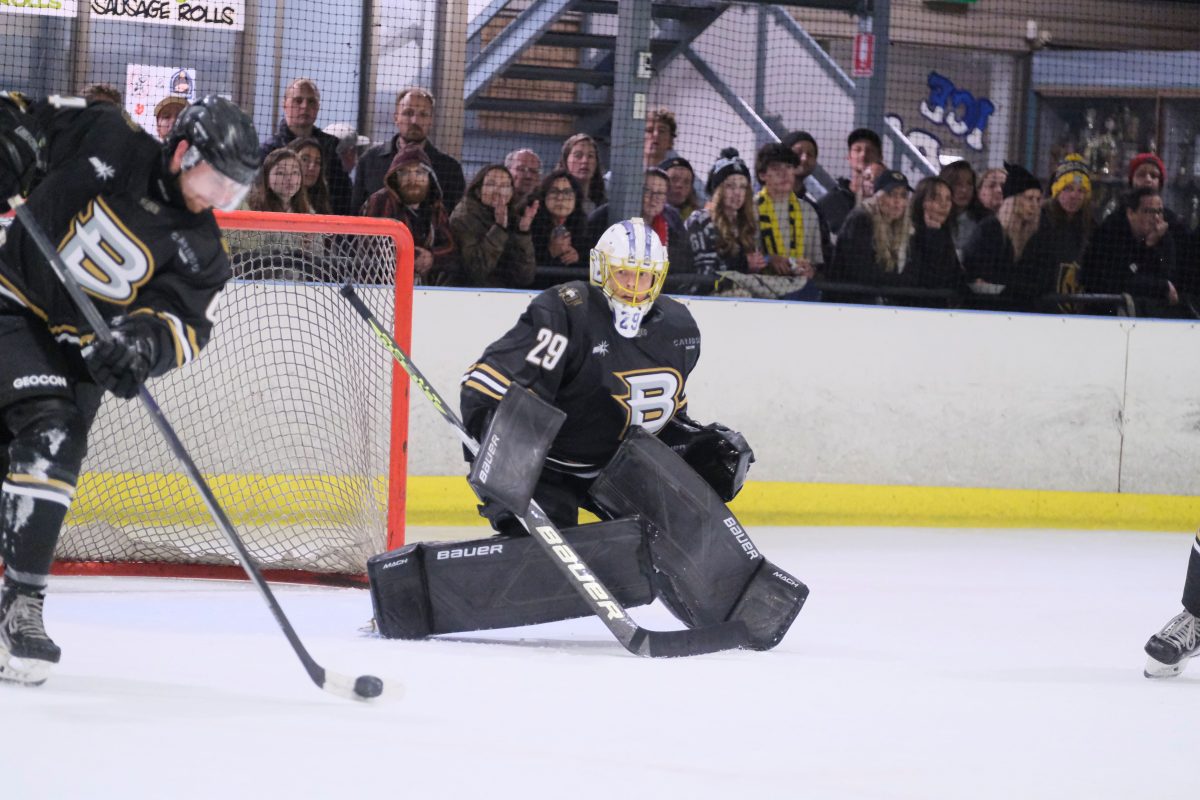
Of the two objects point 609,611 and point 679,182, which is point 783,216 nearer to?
point 679,182

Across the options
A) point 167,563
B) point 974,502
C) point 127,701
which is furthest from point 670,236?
point 127,701

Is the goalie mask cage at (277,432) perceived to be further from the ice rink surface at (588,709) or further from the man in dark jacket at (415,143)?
the man in dark jacket at (415,143)

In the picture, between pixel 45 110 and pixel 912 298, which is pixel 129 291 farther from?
pixel 912 298

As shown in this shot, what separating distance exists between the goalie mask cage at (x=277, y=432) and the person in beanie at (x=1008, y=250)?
2477mm

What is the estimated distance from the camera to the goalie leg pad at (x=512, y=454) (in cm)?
318

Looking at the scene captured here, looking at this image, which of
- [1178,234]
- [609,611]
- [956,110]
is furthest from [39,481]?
[956,110]

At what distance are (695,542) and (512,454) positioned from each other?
1.63 ft

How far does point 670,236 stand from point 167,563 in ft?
7.80

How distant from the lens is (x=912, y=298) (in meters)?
5.80

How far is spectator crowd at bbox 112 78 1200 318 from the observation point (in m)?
5.34

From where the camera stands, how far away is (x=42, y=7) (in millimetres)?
5449

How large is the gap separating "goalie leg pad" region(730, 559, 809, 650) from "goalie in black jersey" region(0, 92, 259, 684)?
4.31ft


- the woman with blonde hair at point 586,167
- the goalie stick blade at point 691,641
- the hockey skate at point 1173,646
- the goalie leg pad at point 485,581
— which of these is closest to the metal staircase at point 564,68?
the woman with blonde hair at point 586,167

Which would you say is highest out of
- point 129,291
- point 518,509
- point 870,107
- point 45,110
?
point 870,107
